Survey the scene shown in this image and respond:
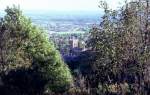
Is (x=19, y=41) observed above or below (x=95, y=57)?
below

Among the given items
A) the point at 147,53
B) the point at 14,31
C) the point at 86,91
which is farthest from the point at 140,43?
the point at 14,31

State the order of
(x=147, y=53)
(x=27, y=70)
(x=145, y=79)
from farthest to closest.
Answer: (x=27, y=70) < (x=145, y=79) < (x=147, y=53)

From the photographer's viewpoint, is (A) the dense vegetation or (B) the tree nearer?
(A) the dense vegetation

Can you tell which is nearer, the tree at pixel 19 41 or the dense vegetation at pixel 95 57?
the dense vegetation at pixel 95 57

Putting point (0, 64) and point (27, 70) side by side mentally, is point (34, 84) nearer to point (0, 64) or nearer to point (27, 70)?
point (27, 70)

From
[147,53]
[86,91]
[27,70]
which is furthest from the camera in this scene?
[27,70]

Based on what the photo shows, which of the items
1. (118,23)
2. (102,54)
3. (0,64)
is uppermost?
(118,23)

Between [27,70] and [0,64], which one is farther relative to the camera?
[0,64]

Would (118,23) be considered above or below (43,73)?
above

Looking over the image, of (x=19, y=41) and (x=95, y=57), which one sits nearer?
(x=95, y=57)
